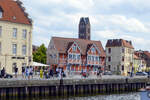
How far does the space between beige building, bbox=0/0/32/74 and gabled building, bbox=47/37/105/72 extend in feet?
58.7

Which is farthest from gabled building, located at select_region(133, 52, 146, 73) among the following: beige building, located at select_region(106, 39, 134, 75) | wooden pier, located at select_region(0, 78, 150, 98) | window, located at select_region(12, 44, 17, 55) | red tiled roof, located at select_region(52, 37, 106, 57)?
window, located at select_region(12, 44, 17, 55)

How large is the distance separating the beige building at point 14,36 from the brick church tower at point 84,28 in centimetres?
9915

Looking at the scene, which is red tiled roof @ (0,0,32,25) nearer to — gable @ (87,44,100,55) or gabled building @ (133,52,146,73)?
gable @ (87,44,100,55)

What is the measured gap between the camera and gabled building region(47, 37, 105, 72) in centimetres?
7825

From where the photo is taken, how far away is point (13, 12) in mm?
59844

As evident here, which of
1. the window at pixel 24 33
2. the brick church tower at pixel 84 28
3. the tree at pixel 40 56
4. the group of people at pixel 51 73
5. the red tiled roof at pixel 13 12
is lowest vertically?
the group of people at pixel 51 73

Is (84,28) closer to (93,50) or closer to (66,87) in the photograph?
(93,50)

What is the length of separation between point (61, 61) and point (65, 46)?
4035 millimetres

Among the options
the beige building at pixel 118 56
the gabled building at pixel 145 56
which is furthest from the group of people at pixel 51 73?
the gabled building at pixel 145 56

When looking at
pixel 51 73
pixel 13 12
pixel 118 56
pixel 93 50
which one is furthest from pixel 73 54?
pixel 51 73

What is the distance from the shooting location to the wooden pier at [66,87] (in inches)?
1593

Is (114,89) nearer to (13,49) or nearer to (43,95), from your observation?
(43,95)

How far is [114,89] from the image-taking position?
5275 cm

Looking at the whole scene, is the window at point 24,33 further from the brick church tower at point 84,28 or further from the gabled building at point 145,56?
the brick church tower at point 84,28
